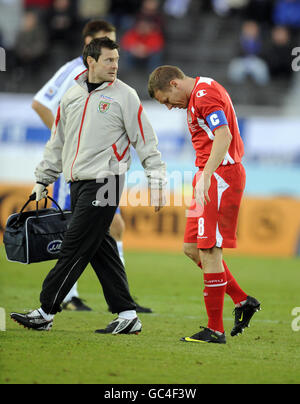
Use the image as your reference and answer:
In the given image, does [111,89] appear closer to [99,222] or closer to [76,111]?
[76,111]

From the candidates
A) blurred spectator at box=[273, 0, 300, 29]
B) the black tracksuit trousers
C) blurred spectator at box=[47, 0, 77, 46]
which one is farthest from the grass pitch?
blurred spectator at box=[273, 0, 300, 29]

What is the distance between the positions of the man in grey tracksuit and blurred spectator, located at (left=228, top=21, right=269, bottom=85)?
Answer: 1334 centimetres

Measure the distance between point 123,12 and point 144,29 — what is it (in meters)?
1.36

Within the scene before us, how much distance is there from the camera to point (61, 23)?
20.4m

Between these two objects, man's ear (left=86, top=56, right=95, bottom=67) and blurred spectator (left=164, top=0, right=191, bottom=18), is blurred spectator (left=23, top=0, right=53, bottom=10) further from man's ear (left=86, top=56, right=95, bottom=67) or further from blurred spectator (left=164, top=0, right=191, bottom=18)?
man's ear (left=86, top=56, right=95, bottom=67)

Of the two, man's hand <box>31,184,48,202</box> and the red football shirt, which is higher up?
the red football shirt

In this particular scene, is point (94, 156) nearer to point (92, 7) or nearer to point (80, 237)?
point (80, 237)

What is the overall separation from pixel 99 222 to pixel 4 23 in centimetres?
1578

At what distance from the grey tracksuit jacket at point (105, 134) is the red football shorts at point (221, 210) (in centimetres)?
41

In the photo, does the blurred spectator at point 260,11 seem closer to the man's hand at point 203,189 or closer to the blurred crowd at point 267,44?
the blurred crowd at point 267,44

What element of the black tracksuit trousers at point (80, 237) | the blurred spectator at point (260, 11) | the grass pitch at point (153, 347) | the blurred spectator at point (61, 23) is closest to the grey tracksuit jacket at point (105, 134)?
the black tracksuit trousers at point (80, 237)

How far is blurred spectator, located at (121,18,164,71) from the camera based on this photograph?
1984 centimetres

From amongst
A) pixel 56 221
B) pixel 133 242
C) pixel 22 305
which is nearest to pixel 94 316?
pixel 22 305

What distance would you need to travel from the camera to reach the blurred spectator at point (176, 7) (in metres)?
21.7
